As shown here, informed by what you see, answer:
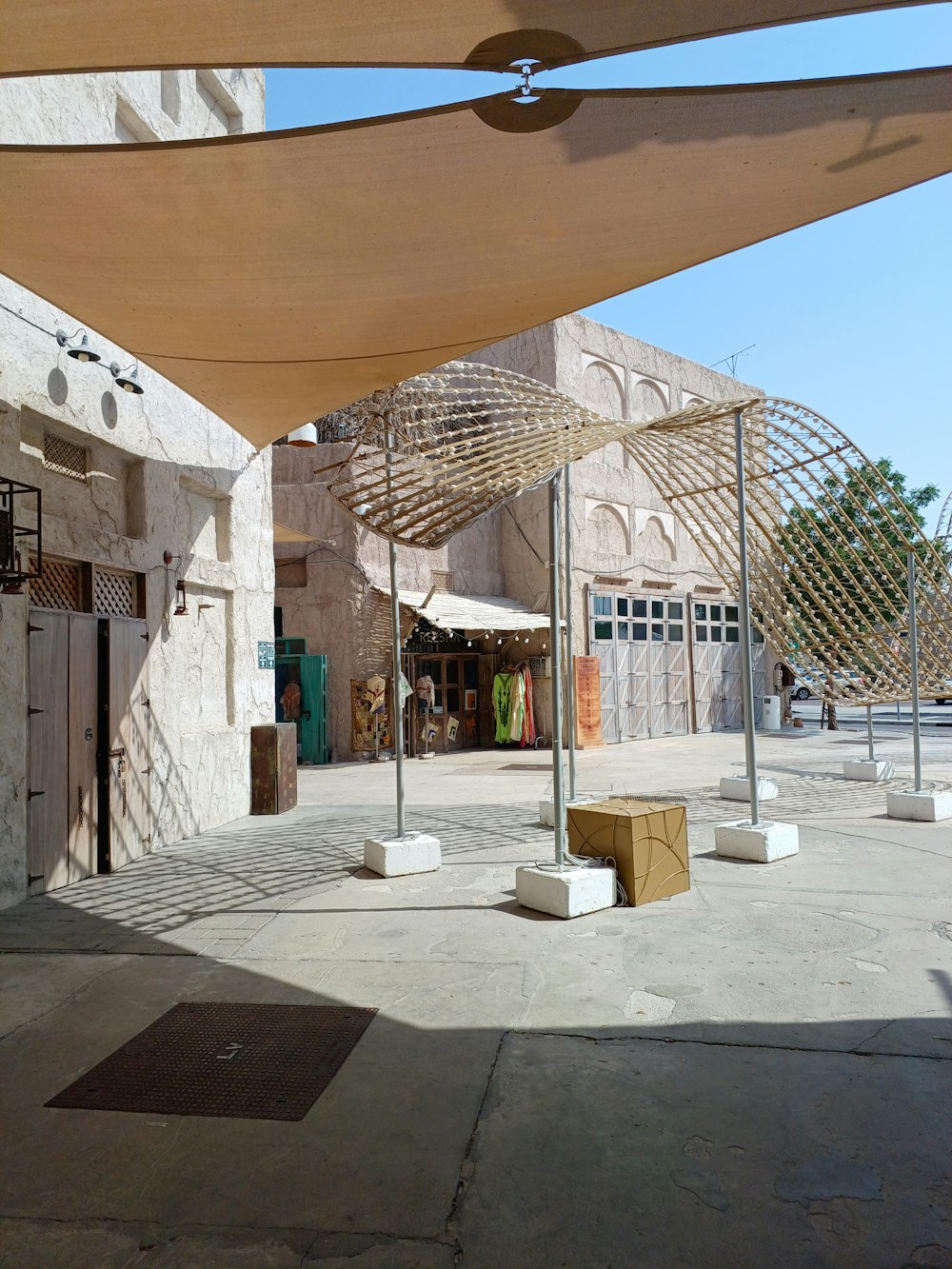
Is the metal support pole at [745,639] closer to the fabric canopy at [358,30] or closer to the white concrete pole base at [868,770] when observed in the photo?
the fabric canopy at [358,30]

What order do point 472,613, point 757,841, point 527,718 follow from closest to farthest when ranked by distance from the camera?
point 757,841 < point 472,613 < point 527,718

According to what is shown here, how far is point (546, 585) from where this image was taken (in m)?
17.2

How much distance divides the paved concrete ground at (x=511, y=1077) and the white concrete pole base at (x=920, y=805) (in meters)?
1.60

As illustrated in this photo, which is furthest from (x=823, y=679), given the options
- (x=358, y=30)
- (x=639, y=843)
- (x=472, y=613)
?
(x=358, y=30)

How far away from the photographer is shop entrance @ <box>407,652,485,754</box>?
15.4m

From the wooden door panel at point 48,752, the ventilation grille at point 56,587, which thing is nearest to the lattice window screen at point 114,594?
the ventilation grille at point 56,587

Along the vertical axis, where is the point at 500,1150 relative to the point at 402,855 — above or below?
below

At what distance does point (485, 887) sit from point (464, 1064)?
8.02 feet

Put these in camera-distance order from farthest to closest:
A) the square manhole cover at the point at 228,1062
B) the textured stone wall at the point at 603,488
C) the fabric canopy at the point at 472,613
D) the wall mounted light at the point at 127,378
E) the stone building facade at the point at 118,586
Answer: the textured stone wall at the point at 603,488
the fabric canopy at the point at 472,613
the wall mounted light at the point at 127,378
the stone building facade at the point at 118,586
the square manhole cover at the point at 228,1062

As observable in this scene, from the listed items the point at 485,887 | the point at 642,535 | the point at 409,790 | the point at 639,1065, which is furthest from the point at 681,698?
the point at 639,1065

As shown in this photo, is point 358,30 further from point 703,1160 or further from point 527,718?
point 527,718

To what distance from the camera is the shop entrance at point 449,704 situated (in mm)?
15375

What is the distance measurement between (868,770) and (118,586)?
27.4 ft

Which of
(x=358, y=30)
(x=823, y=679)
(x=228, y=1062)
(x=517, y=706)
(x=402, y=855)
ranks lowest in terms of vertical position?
(x=228, y=1062)
